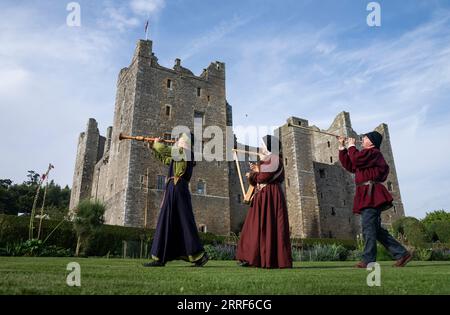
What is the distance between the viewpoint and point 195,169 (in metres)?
30.0

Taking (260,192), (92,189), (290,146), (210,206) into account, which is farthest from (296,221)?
(260,192)

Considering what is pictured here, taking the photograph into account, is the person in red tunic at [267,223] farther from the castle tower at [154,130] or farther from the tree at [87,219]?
the castle tower at [154,130]

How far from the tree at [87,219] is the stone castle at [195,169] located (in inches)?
411

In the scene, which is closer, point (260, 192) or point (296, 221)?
point (260, 192)

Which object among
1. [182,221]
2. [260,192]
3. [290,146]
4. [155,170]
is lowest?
[182,221]

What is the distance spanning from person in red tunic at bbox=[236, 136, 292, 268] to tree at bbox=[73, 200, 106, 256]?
33.2 feet

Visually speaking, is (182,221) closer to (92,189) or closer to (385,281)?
(385,281)

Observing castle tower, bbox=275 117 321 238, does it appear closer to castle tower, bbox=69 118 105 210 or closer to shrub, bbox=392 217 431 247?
shrub, bbox=392 217 431 247

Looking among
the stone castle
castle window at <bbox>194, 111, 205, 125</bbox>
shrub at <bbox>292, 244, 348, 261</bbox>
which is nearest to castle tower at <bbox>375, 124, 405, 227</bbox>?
the stone castle

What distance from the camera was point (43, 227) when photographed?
16484 mm

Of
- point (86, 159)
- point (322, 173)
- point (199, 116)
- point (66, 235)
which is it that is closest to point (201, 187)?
point (199, 116)

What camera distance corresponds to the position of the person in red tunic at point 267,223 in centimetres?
620
